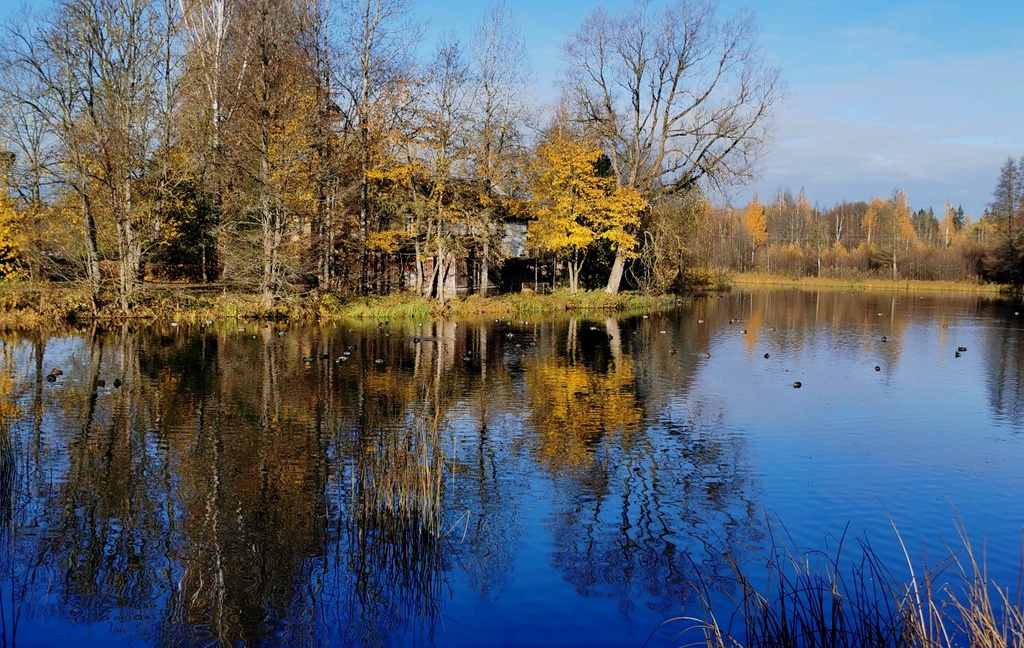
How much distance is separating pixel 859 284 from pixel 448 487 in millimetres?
70259

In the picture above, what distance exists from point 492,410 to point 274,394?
14.9 feet

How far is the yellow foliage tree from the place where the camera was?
40.3 metres

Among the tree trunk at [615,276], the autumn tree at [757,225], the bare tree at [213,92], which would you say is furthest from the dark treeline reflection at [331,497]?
the autumn tree at [757,225]

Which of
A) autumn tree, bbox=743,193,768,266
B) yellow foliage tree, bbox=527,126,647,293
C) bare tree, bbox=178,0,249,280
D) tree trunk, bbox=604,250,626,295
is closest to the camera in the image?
bare tree, bbox=178,0,249,280

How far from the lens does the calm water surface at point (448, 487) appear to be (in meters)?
6.92

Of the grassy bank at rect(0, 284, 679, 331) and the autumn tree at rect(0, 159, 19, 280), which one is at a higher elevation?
the autumn tree at rect(0, 159, 19, 280)

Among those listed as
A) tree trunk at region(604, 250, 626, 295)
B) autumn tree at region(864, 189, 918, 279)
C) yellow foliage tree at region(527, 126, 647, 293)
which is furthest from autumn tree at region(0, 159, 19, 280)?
autumn tree at region(864, 189, 918, 279)

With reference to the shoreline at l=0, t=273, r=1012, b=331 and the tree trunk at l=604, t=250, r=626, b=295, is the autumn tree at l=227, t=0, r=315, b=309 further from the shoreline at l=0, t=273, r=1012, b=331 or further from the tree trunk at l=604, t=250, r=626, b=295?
the tree trunk at l=604, t=250, r=626, b=295

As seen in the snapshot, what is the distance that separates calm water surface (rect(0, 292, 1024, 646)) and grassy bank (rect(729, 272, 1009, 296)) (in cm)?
5069

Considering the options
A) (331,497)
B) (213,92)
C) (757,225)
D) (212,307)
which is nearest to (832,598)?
(331,497)

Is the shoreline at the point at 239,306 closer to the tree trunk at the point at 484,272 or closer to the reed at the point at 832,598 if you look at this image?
the tree trunk at the point at 484,272

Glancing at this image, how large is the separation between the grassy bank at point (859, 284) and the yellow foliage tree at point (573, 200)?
30.9 metres

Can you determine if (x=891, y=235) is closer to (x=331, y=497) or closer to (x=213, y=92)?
(x=213, y=92)

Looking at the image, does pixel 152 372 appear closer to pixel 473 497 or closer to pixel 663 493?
pixel 473 497
